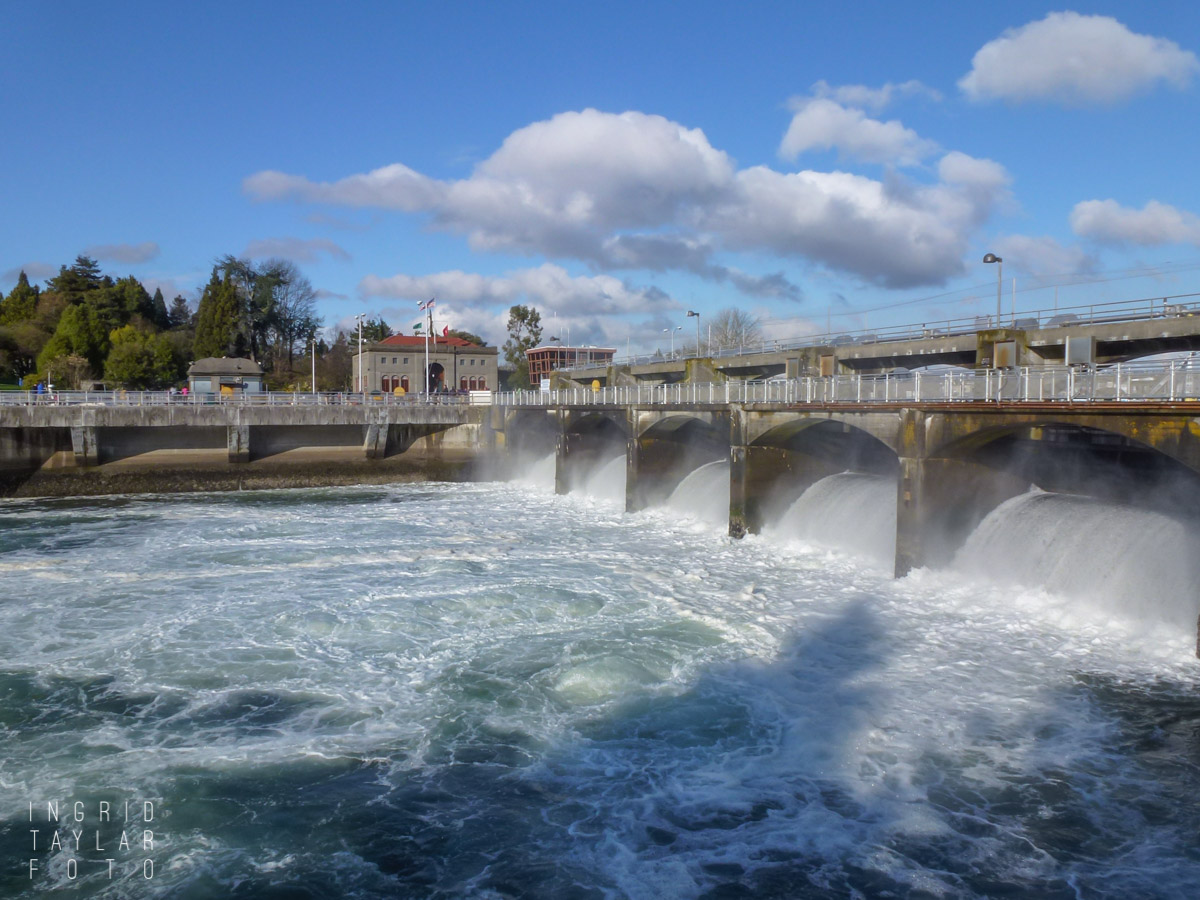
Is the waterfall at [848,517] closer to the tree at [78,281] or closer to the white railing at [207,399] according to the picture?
the white railing at [207,399]

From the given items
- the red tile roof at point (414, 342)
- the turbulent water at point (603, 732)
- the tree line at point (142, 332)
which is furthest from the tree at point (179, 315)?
the turbulent water at point (603, 732)

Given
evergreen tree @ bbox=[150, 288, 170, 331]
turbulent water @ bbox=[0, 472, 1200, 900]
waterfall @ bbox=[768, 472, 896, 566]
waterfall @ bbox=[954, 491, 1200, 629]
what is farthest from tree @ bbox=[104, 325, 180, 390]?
waterfall @ bbox=[954, 491, 1200, 629]

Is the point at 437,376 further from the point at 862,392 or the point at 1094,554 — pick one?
the point at 1094,554

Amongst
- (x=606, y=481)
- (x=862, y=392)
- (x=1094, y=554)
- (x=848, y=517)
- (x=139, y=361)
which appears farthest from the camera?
(x=139, y=361)

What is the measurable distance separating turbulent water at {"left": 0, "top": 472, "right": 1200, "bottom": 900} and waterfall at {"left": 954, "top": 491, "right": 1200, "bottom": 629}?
0.13m

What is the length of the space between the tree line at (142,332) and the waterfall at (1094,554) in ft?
268

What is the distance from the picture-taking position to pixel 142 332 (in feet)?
300

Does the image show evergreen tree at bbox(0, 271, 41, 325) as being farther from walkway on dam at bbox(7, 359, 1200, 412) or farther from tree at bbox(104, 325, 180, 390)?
walkway on dam at bbox(7, 359, 1200, 412)

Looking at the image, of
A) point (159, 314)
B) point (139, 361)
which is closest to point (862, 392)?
point (139, 361)

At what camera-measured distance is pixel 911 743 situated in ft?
44.9

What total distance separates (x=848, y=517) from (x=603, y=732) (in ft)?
52.6

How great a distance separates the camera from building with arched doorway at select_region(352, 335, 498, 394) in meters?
86.2

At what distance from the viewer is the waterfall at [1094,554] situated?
18141mm

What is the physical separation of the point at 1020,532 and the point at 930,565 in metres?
2.43
